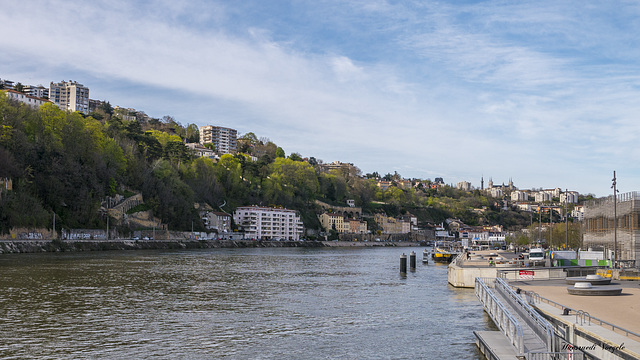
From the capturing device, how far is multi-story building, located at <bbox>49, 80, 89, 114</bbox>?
194 meters

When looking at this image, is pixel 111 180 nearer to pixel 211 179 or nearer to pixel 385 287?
pixel 211 179

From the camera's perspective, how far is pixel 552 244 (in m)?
79.4

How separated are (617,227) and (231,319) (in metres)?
34.3

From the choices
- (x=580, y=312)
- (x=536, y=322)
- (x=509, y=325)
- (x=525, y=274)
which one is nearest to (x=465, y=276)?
(x=525, y=274)

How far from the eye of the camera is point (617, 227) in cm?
4397

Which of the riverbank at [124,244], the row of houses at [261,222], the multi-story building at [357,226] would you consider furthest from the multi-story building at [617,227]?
the multi-story building at [357,226]

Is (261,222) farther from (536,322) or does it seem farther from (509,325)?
(536,322)

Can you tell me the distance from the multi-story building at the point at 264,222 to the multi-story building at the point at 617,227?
103312mm

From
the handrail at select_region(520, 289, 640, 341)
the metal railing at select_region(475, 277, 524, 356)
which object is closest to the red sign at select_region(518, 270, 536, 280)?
the handrail at select_region(520, 289, 640, 341)

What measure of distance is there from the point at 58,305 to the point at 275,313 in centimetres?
1040

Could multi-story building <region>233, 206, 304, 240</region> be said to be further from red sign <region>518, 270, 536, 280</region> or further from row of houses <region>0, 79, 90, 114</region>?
red sign <region>518, 270, 536, 280</region>

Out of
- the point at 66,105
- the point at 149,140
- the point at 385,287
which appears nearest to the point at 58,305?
the point at 385,287

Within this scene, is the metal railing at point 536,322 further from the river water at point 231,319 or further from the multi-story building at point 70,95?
the multi-story building at point 70,95

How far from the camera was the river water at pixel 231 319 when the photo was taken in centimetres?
1747
